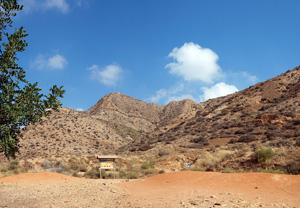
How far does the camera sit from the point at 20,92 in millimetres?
7324

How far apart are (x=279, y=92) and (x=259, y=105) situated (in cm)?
647

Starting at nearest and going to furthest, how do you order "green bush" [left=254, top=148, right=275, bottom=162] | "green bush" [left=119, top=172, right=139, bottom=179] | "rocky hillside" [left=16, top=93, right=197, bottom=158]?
"green bush" [left=254, top=148, right=275, bottom=162] → "green bush" [left=119, top=172, right=139, bottom=179] → "rocky hillside" [left=16, top=93, right=197, bottom=158]

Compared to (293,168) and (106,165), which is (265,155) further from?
(106,165)

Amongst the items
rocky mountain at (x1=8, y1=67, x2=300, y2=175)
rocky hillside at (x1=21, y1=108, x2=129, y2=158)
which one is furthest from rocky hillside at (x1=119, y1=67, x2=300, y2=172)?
rocky hillside at (x1=21, y1=108, x2=129, y2=158)

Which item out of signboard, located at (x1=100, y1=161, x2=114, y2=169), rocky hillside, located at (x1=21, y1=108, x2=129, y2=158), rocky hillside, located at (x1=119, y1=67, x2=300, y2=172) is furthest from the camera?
rocky hillside, located at (x1=21, y1=108, x2=129, y2=158)

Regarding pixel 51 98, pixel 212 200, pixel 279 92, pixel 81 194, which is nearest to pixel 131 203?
pixel 212 200

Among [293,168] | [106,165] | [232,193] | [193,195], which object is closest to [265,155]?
[293,168]

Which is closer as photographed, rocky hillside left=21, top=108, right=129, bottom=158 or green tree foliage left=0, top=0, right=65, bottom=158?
green tree foliage left=0, top=0, right=65, bottom=158

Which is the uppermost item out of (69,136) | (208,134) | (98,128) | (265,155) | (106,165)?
(98,128)

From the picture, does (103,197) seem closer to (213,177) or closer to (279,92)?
(213,177)

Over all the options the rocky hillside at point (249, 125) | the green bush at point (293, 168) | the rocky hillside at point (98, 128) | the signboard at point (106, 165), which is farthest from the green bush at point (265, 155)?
the rocky hillside at point (98, 128)

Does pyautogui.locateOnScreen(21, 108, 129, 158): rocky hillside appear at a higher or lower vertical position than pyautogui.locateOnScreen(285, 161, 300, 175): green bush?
higher

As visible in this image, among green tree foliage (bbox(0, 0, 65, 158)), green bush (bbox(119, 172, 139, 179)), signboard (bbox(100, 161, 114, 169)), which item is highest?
green tree foliage (bbox(0, 0, 65, 158))

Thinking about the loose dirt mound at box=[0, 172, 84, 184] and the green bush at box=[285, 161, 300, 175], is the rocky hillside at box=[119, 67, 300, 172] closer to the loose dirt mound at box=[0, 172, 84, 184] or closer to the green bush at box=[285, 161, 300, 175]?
the green bush at box=[285, 161, 300, 175]
